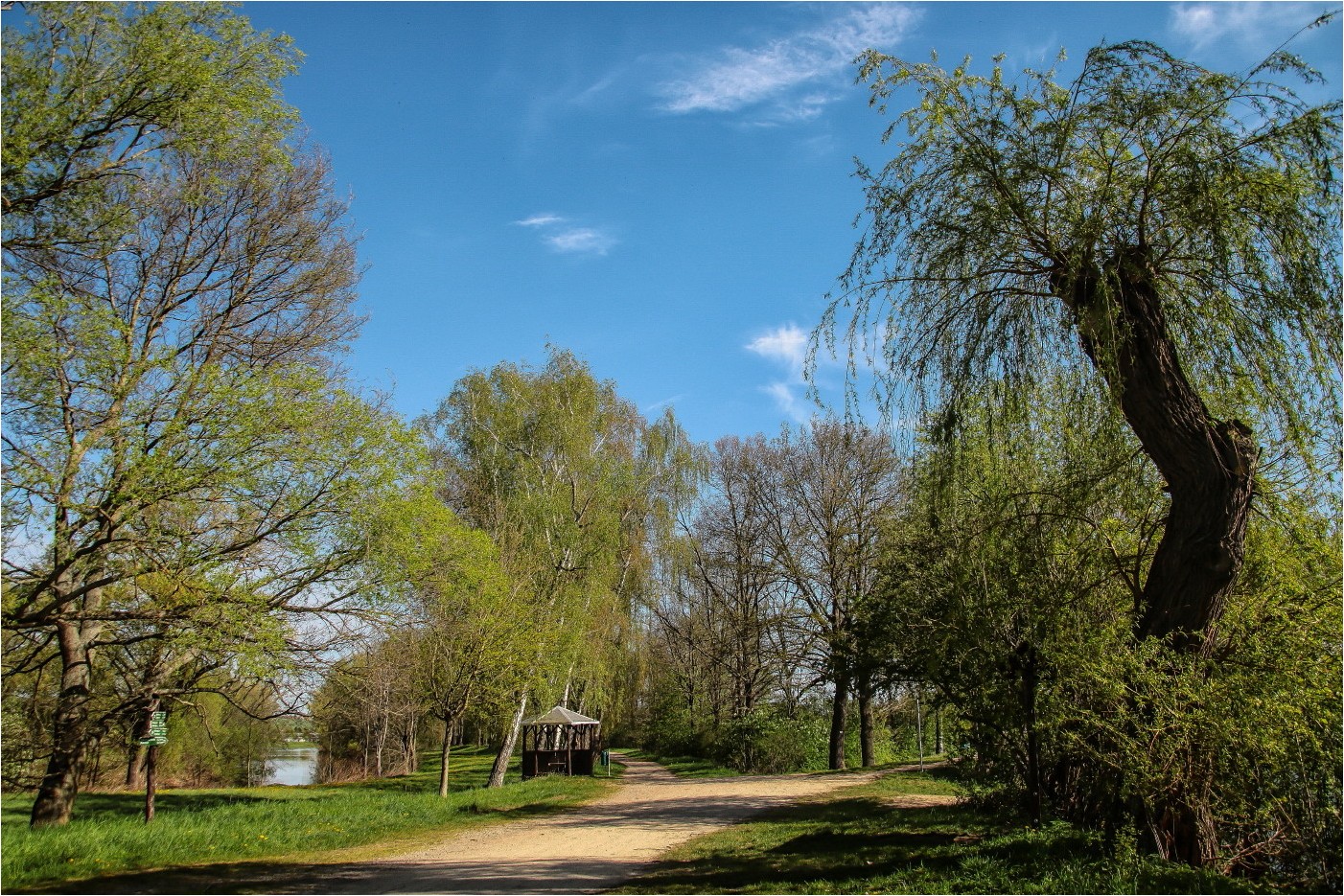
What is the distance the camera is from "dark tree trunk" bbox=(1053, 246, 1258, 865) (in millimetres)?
6363

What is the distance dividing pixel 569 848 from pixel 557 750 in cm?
1354

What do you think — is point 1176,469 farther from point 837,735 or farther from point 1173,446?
point 837,735

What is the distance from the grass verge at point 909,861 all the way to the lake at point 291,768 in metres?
26.9

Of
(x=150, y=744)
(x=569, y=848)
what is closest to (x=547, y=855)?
(x=569, y=848)

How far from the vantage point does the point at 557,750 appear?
2356 cm

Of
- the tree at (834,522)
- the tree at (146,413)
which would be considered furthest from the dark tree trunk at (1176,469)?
the tree at (834,522)

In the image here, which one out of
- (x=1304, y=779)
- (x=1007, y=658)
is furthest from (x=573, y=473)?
(x=1304, y=779)

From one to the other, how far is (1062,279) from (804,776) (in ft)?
58.6

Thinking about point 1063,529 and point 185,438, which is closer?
point 1063,529

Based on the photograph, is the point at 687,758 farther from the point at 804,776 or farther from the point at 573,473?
the point at 573,473

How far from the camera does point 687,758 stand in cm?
3005

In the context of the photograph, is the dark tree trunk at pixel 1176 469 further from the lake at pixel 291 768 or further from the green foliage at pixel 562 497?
the lake at pixel 291 768

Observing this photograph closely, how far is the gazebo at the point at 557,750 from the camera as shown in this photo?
21906 mm

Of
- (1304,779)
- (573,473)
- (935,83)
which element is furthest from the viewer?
(573,473)
